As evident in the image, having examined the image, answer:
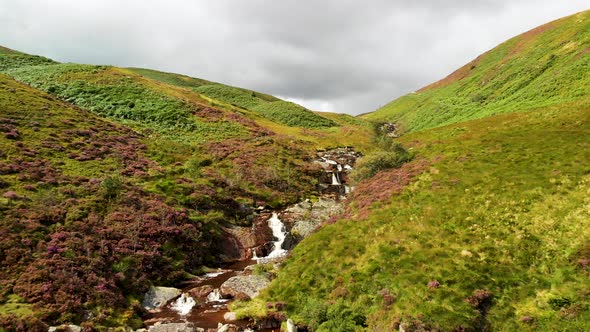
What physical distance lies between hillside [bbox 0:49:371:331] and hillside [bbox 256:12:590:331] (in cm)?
1275

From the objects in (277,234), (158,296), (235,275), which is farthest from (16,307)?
(277,234)

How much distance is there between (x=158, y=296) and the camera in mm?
31406

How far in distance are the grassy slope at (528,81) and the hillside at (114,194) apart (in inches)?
1243

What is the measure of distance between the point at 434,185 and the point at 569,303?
61.5 ft

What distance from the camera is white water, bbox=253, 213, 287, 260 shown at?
43.4 m

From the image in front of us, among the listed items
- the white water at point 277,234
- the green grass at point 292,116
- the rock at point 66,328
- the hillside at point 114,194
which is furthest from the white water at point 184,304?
the green grass at point 292,116

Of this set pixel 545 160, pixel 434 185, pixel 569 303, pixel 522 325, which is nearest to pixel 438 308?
pixel 522 325

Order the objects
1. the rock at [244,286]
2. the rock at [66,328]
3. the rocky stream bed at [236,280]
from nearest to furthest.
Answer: the rock at [66,328] → the rocky stream bed at [236,280] → the rock at [244,286]

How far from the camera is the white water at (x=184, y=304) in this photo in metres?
29.4

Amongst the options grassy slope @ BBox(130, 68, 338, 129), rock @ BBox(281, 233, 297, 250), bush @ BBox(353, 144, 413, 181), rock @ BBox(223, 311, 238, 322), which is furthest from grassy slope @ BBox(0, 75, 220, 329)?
grassy slope @ BBox(130, 68, 338, 129)

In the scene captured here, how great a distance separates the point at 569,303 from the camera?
19828 mm

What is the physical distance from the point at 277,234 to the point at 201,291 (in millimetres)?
17141

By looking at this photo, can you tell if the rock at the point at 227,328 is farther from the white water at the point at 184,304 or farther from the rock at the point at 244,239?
the rock at the point at 244,239

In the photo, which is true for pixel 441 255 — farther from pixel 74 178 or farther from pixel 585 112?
pixel 74 178
